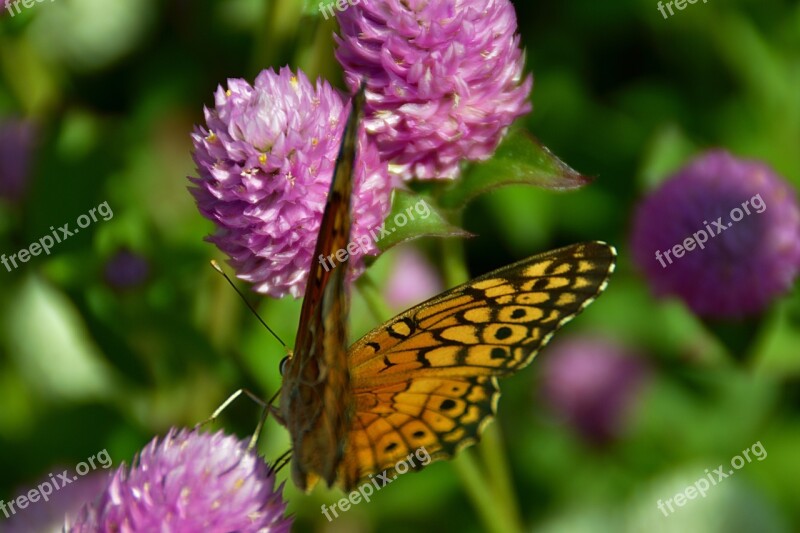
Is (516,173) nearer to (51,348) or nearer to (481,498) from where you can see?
(481,498)

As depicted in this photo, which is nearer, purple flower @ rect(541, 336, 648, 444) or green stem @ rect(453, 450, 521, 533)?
green stem @ rect(453, 450, 521, 533)

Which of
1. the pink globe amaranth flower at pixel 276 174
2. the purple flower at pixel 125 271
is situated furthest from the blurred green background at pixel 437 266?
the pink globe amaranth flower at pixel 276 174

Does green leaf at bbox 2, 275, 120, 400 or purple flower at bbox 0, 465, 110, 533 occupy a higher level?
green leaf at bbox 2, 275, 120, 400

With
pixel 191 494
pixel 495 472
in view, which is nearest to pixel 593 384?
pixel 495 472

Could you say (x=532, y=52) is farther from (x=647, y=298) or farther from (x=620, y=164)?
(x=647, y=298)

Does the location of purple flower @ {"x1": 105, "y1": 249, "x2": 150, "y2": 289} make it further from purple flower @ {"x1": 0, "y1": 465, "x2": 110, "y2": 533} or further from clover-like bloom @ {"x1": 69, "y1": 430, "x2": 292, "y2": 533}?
clover-like bloom @ {"x1": 69, "y1": 430, "x2": 292, "y2": 533}

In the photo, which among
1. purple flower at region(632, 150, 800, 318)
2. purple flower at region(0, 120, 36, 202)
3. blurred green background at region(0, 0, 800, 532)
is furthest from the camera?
purple flower at region(0, 120, 36, 202)

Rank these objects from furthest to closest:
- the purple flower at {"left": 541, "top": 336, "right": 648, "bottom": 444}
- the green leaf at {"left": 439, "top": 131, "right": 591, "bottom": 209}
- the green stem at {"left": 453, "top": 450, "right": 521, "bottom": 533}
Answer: the purple flower at {"left": 541, "top": 336, "right": 648, "bottom": 444} → the green stem at {"left": 453, "top": 450, "right": 521, "bottom": 533} → the green leaf at {"left": 439, "top": 131, "right": 591, "bottom": 209}

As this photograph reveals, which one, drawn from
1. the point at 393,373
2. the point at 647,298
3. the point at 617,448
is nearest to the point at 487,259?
the point at 647,298

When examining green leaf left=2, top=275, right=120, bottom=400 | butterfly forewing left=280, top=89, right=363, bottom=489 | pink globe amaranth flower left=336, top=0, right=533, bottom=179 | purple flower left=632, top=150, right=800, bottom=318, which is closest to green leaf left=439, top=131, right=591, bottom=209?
pink globe amaranth flower left=336, top=0, right=533, bottom=179
